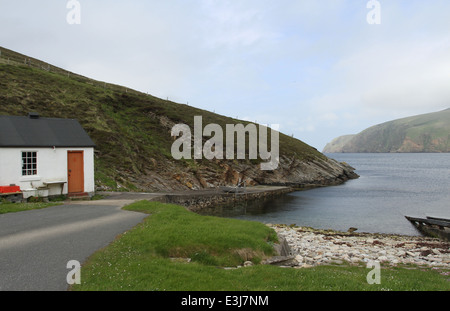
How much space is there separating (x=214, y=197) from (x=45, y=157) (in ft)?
85.7

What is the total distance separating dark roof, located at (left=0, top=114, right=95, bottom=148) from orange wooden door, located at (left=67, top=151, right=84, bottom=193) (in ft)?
3.18

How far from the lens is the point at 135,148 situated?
4869 cm

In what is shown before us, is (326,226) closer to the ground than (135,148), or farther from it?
closer to the ground

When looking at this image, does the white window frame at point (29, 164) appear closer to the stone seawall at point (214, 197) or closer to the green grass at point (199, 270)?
the stone seawall at point (214, 197)

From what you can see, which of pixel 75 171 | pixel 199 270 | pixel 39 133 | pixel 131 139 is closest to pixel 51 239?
pixel 199 270

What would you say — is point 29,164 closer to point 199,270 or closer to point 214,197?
point 199,270

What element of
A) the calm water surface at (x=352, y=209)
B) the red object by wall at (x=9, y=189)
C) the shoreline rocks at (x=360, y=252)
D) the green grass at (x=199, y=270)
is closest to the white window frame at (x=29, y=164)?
the red object by wall at (x=9, y=189)

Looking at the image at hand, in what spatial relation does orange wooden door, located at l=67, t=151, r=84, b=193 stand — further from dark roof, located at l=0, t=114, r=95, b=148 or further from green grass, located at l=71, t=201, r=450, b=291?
green grass, located at l=71, t=201, r=450, b=291

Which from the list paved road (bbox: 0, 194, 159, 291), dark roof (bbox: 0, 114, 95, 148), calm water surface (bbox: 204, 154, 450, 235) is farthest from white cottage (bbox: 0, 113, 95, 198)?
calm water surface (bbox: 204, 154, 450, 235)

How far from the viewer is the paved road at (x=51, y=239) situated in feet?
27.4

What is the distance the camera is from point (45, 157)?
77.7 feet
